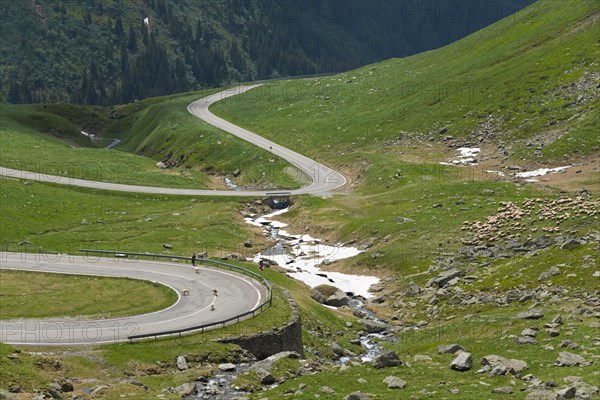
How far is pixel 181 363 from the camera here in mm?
59719

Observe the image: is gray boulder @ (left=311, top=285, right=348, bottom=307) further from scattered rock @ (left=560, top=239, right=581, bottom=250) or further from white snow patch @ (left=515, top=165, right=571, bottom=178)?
white snow patch @ (left=515, top=165, right=571, bottom=178)

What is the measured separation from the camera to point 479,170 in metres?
146

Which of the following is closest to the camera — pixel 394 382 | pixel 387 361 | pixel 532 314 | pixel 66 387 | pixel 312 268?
pixel 394 382

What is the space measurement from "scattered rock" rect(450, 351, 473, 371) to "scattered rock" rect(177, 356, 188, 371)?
18595 mm

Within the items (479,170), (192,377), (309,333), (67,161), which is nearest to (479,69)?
(479,170)

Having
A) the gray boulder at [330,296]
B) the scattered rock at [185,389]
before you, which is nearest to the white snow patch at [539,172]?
the gray boulder at [330,296]

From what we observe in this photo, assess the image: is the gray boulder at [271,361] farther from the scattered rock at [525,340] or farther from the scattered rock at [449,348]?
the scattered rock at [525,340]

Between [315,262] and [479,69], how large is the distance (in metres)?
103

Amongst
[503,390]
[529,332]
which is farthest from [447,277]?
[503,390]

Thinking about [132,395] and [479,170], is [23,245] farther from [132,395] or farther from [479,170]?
[479,170]

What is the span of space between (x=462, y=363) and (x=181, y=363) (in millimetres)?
19605

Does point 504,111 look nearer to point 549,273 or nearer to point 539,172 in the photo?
point 539,172

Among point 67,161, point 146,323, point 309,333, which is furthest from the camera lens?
point 67,161

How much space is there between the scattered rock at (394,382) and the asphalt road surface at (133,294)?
2053 centimetres
